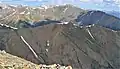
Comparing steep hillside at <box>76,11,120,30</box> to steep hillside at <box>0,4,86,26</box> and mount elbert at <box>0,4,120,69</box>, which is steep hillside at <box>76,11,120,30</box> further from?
mount elbert at <box>0,4,120,69</box>

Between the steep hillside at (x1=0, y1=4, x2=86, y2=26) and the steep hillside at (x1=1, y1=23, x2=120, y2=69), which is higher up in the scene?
the steep hillside at (x1=1, y1=23, x2=120, y2=69)

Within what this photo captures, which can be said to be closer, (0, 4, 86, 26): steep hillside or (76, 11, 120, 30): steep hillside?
(76, 11, 120, 30): steep hillside

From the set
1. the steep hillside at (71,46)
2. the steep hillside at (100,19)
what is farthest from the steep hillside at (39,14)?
the steep hillside at (71,46)

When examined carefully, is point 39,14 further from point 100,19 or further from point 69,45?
point 69,45

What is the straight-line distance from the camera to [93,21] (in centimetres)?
4988

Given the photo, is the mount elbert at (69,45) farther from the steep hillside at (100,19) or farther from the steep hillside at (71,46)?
the steep hillside at (100,19)

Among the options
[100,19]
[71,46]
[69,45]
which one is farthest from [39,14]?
[71,46]

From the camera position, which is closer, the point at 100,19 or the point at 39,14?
the point at 100,19

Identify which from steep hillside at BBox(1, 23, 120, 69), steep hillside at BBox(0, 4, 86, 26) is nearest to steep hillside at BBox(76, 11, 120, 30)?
steep hillside at BBox(0, 4, 86, 26)

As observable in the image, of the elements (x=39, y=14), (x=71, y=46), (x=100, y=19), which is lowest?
(x=39, y=14)

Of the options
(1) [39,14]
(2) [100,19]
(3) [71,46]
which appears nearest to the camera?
(3) [71,46]

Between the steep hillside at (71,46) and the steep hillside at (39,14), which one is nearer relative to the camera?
the steep hillside at (71,46)

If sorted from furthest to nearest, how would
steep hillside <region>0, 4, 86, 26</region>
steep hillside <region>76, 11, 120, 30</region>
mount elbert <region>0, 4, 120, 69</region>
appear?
steep hillside <region>0, 4, 86, 26</region>
steep hillside <region>76, 11, 120, 30</region>
mount elbert <region>0, 4, 120, 69</region>

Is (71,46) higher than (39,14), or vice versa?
(71,46)
